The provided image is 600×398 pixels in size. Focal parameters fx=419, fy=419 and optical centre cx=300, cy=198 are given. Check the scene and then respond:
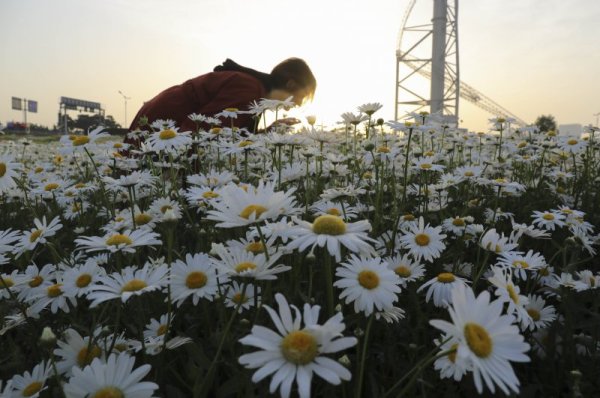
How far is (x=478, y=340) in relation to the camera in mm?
776

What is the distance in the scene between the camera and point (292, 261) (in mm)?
1759

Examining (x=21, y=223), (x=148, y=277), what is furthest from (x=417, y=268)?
(x=21, y=223)

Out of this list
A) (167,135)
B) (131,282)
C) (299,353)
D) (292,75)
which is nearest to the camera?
(299,353)

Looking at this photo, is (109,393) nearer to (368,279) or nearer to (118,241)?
(118,241)

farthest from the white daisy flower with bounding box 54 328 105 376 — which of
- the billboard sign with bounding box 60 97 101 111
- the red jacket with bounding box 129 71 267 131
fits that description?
the billboard sign with bounding box 60 97 101 111

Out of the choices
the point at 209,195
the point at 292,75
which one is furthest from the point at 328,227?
the point at 292,75

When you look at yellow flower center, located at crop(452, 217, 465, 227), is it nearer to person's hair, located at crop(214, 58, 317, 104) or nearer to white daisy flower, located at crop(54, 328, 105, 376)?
white daisy flower, located at crop(54, 328, 105, 376)

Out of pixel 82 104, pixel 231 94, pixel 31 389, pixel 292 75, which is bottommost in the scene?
pixel 31 389

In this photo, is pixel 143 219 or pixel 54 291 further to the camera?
pixel 143 219

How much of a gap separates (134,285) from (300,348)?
0.57m

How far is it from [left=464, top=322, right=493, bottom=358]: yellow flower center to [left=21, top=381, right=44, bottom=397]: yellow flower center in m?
1.02

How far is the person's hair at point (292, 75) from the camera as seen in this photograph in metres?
5.06

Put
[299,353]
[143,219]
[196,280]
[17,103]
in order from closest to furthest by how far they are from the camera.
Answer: [299,353] < [196,280] < [143,219] < [17,103]

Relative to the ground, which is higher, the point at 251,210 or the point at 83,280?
the point at 251,210
